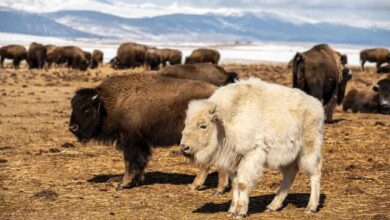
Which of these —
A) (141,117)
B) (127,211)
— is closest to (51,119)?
(141,117)

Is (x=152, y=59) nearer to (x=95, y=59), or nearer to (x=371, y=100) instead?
(x=95, y=59)

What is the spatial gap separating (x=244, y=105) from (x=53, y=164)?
523cm

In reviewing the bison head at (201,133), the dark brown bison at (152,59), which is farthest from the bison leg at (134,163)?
the dark brown bison at (152,59)

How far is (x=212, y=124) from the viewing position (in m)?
8.08

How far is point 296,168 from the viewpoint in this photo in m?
8.97

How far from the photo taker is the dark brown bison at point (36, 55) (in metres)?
57.4

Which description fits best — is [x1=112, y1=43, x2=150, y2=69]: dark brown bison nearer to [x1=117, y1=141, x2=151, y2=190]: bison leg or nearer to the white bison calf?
[x1=117, y1=141, x2=151, y2=190]: bison leg

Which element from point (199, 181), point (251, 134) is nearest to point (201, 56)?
point (199, 181)

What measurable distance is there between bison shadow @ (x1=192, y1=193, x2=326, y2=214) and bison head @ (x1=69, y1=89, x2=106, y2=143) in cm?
254

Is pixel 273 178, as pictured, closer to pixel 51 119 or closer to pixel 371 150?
pixel 371 150

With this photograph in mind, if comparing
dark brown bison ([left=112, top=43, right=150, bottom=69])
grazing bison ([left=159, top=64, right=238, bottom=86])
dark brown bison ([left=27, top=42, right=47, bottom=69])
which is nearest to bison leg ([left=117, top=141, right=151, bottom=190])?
grazing bison ([left=159, top=64, right=238, bottom=86])

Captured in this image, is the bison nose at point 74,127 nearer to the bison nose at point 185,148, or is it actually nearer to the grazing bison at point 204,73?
the bison nose at point 185,148

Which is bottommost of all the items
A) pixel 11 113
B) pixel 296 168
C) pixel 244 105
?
pixel 11 113

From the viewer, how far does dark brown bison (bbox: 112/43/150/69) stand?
2359 inches
